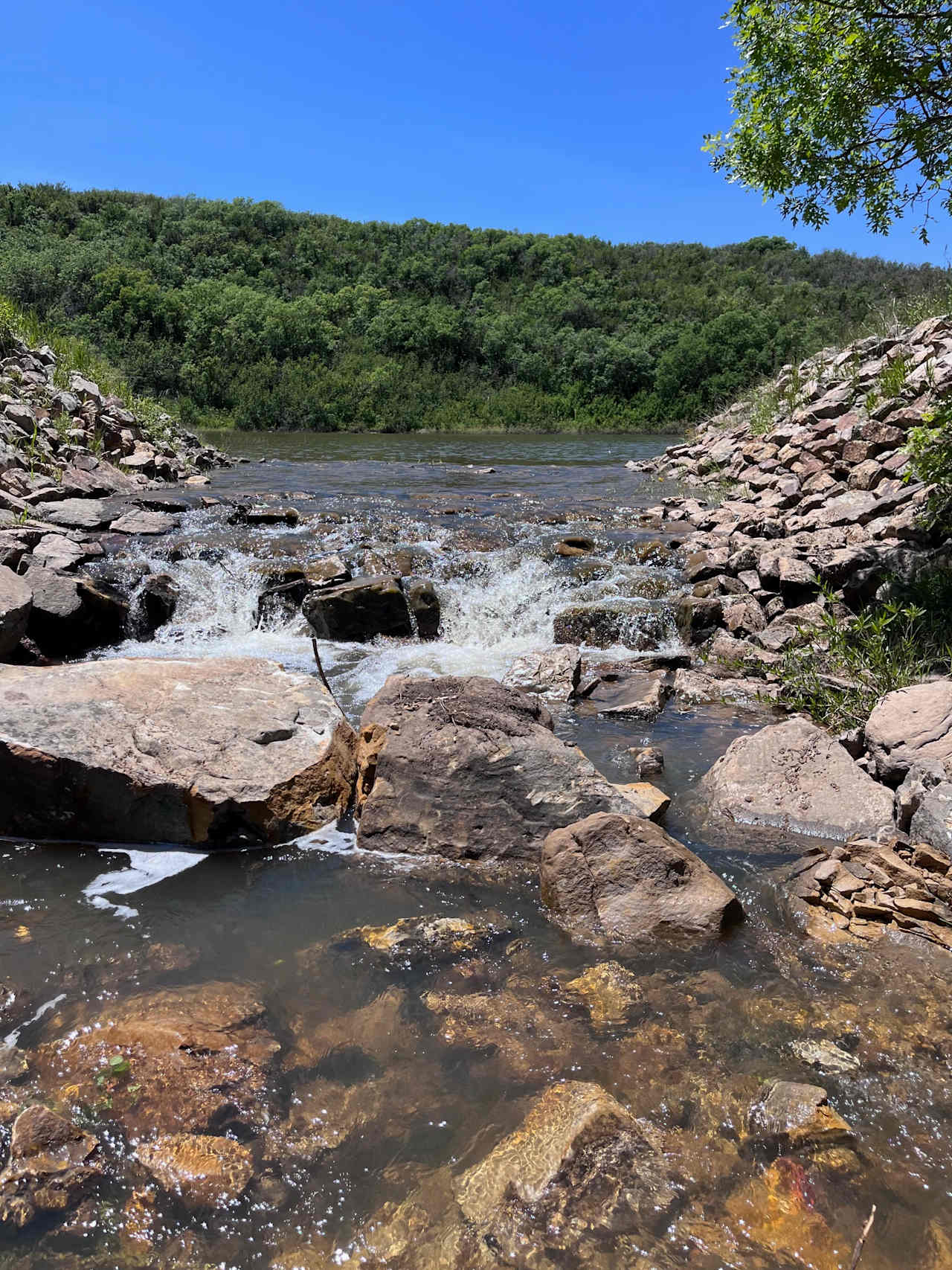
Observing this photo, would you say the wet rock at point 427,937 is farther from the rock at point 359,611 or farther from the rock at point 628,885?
the rock at point 359,611

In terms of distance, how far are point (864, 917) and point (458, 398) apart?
48.3 metres

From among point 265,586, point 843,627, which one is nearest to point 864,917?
point 843,627

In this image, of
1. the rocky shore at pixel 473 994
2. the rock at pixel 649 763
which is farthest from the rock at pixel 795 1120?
the rock at pixel 649 763

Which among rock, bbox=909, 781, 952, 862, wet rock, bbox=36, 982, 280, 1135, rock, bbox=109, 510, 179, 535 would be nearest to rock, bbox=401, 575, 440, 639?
rock, bbox=109, 510, 179, 535

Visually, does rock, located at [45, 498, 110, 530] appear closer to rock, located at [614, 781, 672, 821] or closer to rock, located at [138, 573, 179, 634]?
rock, located at [138, 573, 179, 634]

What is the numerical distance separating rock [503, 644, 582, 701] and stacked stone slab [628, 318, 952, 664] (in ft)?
4.83

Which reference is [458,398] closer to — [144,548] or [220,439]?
[220,439]

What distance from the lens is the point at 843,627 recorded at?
6.86m

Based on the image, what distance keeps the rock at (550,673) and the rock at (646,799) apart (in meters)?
2.22

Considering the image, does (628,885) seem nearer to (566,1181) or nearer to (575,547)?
(566,1181)

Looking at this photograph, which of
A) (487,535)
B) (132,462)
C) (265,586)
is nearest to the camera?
(265,586)

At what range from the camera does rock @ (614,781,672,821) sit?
4277mm

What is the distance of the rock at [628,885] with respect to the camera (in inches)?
133

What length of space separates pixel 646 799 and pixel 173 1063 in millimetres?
2696
